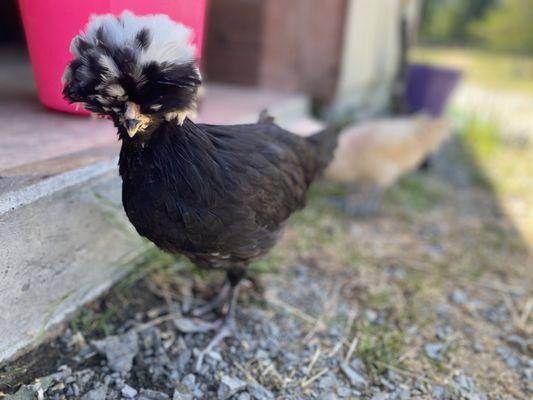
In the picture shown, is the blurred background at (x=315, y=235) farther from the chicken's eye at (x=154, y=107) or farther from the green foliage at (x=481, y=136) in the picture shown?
the chicken's eye at (x=154, y=107)

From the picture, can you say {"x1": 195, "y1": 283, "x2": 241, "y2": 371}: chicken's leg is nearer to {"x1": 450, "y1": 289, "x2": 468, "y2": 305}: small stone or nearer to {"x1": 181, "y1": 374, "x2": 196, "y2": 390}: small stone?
{"x1": 181, "y1": 374, "x2": 196, "y2": 390}: small stone

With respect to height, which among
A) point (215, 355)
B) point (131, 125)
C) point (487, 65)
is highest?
point (131, 125)

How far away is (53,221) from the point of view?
1.79 metres

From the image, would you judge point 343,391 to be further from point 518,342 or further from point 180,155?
point 180,155

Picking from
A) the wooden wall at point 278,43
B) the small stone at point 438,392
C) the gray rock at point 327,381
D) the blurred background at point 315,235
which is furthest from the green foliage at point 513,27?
the gray rock at point 327,381

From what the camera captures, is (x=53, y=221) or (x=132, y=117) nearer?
(x=132, y=117)

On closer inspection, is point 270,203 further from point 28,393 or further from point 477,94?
point 477,94

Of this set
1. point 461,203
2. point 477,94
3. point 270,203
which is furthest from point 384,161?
point 477,94

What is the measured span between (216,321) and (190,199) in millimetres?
833

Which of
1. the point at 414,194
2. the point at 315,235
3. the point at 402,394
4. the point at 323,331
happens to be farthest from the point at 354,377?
the point at 414,194

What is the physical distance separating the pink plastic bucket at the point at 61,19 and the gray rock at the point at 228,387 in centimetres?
147

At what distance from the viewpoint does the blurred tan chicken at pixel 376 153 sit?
3.41 meters

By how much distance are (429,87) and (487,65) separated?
8576 mm

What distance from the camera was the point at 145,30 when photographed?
1.26 metres
